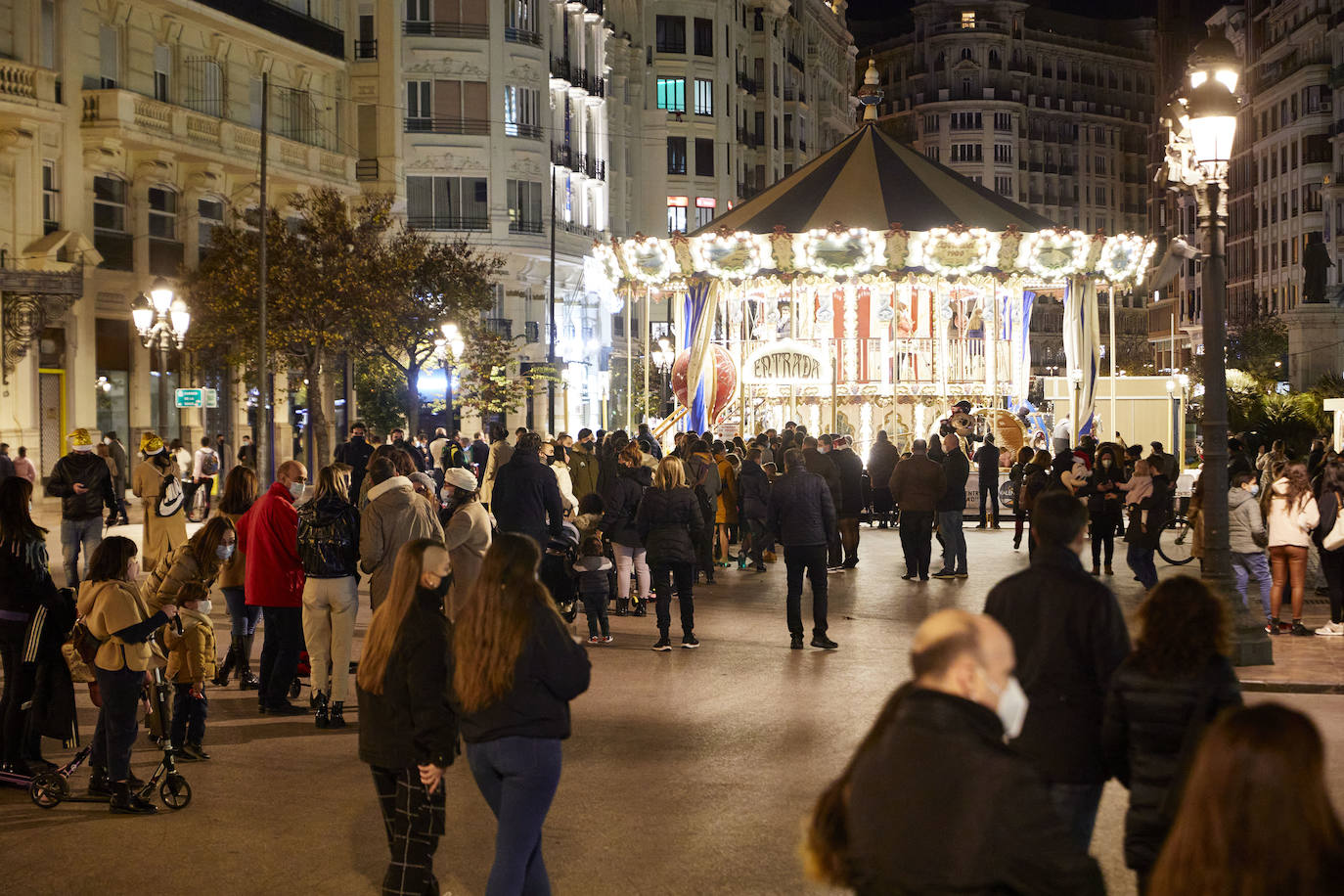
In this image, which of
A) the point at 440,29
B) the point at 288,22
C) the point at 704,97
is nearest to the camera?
the point at 288,22

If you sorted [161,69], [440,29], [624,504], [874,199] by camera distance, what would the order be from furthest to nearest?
1. [440,29]
2. [161,69]
3. [874,199]
4. [624,504]

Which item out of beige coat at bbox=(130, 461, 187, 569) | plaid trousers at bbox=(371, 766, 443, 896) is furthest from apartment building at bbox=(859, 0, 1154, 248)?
plaid trousers at bbox=(371, 766, 443, 896)

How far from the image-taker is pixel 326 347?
36.3 m

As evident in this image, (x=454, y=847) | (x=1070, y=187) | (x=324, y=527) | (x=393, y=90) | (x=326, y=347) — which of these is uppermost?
(x=1070, y=187)

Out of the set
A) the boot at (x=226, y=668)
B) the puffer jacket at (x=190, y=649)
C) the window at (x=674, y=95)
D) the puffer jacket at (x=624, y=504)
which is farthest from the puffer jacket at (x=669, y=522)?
the window at (x=674, y=95)

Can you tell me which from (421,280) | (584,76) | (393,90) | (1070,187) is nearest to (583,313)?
(584,76)

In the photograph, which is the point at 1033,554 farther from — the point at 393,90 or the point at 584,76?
the point at 584,76

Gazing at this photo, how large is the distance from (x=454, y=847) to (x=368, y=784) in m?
1.45

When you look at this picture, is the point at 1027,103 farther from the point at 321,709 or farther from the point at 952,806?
the point at 952,806

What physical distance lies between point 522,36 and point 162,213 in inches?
701

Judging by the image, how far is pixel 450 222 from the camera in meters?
51.0

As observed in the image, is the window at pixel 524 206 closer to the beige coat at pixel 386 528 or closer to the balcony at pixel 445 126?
the balcony at pixel 445 126

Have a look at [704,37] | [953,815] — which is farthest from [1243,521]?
[704,37]

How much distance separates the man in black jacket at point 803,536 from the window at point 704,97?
Result: 59.7m
